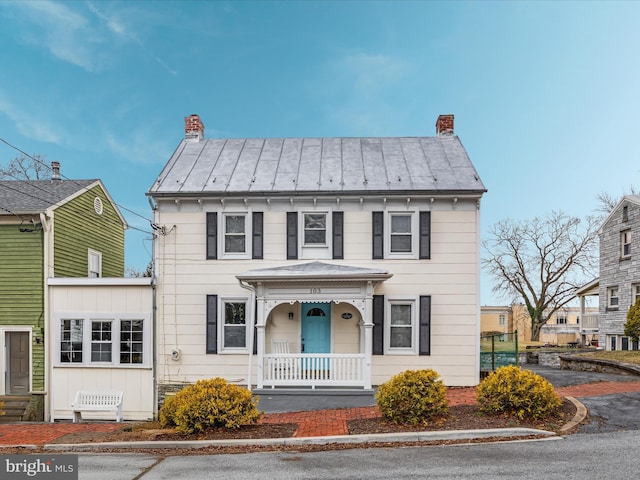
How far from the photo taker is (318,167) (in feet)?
52.7

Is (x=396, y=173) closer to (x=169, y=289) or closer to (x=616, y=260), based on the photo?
(x=169, y=289)

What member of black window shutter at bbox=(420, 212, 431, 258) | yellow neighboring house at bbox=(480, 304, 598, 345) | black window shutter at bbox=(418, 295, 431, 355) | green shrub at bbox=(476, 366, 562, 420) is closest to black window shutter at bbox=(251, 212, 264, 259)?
black window shutter at bbox=(420, 212, 431, 258)

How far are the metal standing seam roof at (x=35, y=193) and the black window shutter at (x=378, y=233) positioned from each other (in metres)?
10.1

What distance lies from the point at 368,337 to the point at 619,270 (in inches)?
749

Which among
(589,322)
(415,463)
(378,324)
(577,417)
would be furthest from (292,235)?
(589,322)

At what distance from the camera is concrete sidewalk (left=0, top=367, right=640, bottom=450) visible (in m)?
8.65

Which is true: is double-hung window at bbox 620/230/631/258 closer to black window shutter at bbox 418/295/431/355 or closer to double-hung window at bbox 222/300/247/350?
black window shutter at bbox 418/295/431/355

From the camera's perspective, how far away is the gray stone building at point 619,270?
24859 millimetres

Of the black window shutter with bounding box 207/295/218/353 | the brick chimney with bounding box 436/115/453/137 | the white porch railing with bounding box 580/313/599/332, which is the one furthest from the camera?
the white porch railing with bounding box 580/313/599/332

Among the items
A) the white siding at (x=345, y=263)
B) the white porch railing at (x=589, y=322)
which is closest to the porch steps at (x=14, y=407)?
the white siding at (x=345, y=263)

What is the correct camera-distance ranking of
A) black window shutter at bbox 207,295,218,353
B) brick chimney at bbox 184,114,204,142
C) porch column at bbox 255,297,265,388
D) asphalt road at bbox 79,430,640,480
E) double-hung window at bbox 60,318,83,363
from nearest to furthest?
asphalt road at bbox 79,430,640,480 < porch column at bbox 255,297,265,388 < black window shutter at bbox 207,295,218,353 < double-hung window at bbox 60,318,83,363 < brick chimney at bbox 184,114,204,142

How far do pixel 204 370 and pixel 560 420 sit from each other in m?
9.55

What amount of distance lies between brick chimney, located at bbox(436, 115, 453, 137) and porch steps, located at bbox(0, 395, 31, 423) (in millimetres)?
15679

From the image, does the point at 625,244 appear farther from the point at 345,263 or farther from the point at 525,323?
the point at 525,323
